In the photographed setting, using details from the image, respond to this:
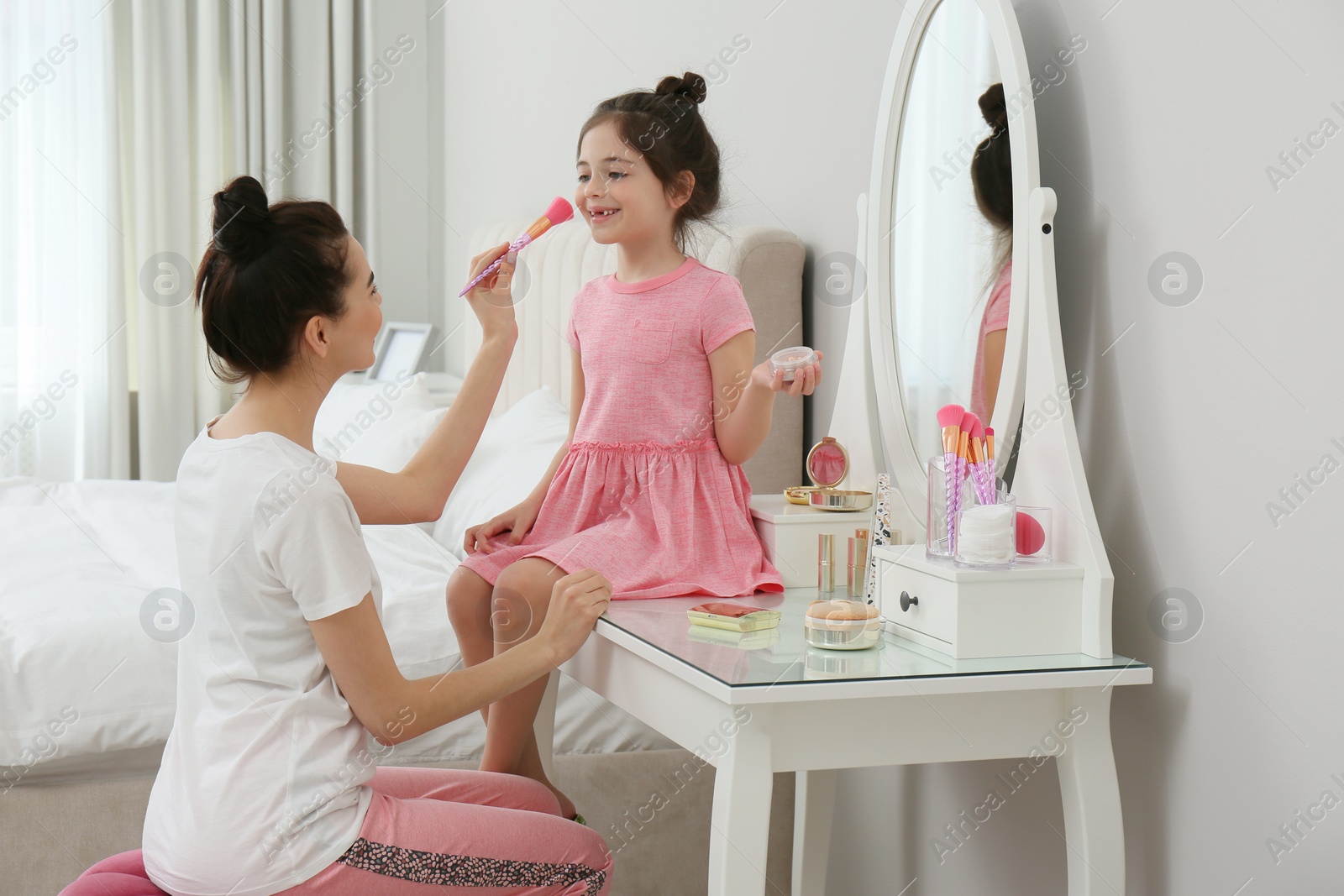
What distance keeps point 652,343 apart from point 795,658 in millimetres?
525

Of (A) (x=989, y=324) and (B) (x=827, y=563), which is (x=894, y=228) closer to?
(A) (x=989, y=324)

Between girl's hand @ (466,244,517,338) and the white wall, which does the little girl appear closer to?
girl's hand @ (466,244,517,338)

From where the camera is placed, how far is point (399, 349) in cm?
396

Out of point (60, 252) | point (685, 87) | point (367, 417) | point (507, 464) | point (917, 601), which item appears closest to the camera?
point (917, 601)

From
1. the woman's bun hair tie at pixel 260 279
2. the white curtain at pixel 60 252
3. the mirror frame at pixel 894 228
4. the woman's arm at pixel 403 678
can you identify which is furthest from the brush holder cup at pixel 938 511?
the white curtain at pixel 60 252

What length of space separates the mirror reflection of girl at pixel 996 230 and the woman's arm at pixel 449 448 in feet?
1.68

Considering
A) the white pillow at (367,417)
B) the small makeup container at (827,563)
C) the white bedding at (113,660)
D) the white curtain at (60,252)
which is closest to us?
the small makeup container at (827,563)

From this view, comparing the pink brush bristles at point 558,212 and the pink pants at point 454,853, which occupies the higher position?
the pink brush bristles at point 558,212

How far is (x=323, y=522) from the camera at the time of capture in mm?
997

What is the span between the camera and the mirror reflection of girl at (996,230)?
1228mm

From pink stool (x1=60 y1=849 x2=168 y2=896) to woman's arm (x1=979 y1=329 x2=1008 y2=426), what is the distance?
93cm

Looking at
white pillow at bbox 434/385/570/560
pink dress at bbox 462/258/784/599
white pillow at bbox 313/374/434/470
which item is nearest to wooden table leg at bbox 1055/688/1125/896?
pink dress at bbox 462/258/784/599

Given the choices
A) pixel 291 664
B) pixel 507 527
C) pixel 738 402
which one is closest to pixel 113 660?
pixel 507 527

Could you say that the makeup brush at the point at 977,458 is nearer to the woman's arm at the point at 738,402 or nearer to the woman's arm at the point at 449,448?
the woman's arm at the point at 738,402
